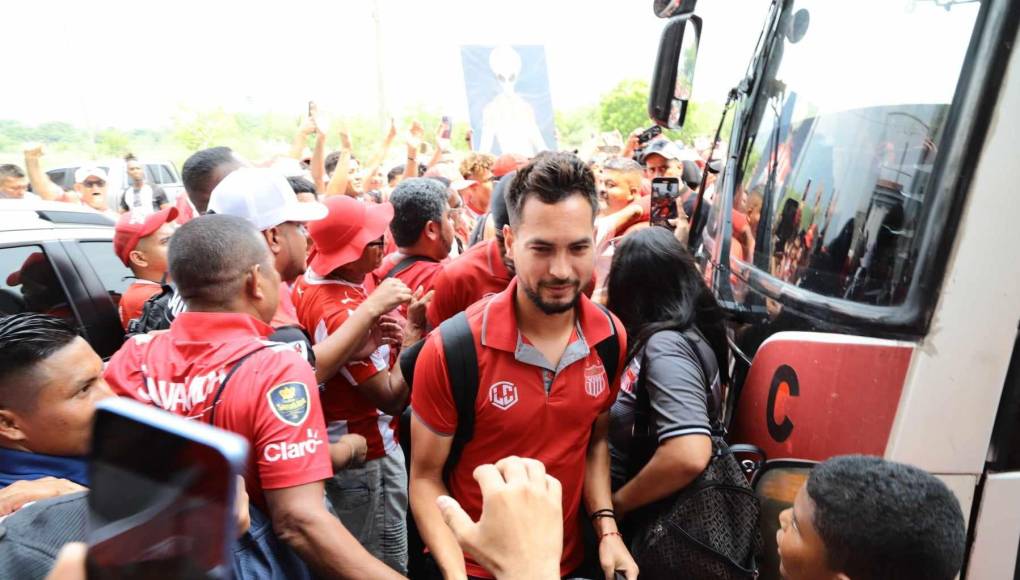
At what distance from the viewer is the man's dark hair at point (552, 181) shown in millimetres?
1843

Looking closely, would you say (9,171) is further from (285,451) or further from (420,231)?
(285,451)

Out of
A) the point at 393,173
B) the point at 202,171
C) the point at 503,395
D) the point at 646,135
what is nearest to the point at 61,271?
the point at 202,171

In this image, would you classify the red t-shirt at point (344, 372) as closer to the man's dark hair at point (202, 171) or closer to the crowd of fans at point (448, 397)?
the crowd of fans at point (448, 397)

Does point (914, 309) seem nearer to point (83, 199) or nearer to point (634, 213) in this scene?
point (634, 213)

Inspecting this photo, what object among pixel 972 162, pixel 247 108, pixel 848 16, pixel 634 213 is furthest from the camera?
pixel 247 108

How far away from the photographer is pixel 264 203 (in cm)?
254

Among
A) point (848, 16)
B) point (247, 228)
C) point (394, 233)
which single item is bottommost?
point (394, 233)

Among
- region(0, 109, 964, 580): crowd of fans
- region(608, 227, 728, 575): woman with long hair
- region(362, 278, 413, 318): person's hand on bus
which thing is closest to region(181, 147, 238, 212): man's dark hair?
region(0, 109, 964, 580): crowd of fans

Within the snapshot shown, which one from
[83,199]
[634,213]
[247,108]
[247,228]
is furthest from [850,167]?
[247,108]

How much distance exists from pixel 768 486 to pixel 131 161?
11.2 metres

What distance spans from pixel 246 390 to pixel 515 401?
2.31 ft

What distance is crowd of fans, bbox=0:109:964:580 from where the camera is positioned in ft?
4.08

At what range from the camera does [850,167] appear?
5.93 ft

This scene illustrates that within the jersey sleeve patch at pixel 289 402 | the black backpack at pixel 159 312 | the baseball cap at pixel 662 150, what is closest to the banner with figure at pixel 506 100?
the baseball cap at pixel 662 150
